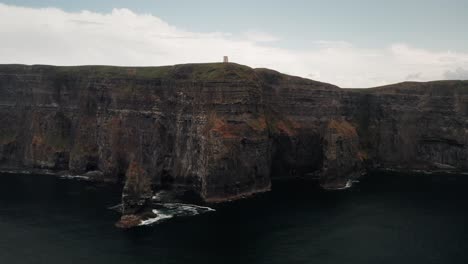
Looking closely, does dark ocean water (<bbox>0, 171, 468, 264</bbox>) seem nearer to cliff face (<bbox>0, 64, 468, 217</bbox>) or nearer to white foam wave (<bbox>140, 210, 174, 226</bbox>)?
white foam wave (<bbox>140, 210, 174, 226</bbox>)

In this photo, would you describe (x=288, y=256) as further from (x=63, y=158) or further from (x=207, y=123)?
(x=63, y=158)

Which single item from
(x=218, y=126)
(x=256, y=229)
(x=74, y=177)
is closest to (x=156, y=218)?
(x=256, y=229)

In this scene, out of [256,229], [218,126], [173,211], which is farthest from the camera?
[218,126]

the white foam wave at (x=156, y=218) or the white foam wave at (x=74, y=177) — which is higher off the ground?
the white foam wave at (x=74, y=177)

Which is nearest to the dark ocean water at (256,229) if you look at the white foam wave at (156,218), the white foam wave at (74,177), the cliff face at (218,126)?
the white foam wave at (156,218)

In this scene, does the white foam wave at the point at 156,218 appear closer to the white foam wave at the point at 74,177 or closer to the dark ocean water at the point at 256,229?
the dark ocean water at the point at 256,229

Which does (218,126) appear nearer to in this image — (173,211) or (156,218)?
(173,211)

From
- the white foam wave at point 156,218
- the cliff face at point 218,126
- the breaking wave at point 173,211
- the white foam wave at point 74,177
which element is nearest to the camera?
the white foam wave at point 156,218
